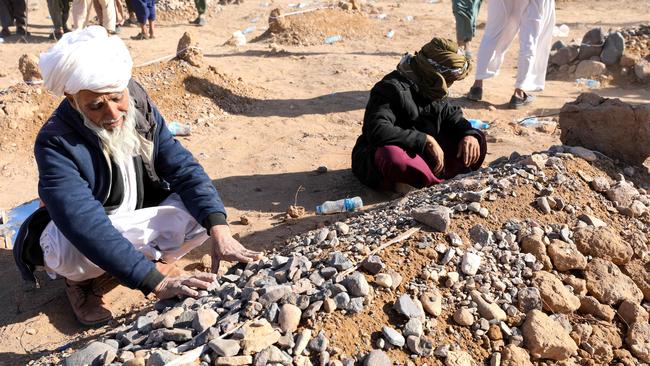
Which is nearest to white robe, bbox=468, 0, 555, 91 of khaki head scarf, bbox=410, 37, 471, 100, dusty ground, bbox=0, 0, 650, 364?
dusty ground, bbox=0, 0, 650, 364

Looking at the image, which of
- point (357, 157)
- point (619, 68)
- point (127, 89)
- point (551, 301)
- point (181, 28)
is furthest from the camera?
point (181, 28)

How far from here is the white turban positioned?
2.65 m

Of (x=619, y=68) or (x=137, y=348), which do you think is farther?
(x=619, y=68)

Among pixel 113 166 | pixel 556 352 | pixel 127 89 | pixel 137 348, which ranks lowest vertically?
pixel 556 352

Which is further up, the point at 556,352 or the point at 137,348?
the point at 137,348

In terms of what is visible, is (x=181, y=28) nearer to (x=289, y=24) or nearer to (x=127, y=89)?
(x=289, y=24)

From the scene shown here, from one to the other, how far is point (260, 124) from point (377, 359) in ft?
13.3

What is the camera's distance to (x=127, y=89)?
2898mm

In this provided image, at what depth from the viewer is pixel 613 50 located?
7598 mm

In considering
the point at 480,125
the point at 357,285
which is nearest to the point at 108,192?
the point at 357,285

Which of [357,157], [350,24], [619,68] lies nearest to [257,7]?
[350,24]

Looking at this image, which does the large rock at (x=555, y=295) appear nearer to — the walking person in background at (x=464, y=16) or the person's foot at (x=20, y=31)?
the walking person in background at (x=464, y=16)

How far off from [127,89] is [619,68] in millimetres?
6597

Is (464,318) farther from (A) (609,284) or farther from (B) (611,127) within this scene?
(B) (611,127)
